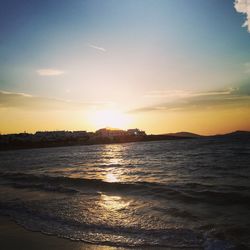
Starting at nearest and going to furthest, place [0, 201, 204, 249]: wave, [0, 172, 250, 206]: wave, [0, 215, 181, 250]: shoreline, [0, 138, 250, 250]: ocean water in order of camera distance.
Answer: [0, 215, 181, 250]: shoreline, [0, 201, 204, 249]: wave, [0, 138, 250, 250]: ocean water, [0, 172, 250, 206]: wave

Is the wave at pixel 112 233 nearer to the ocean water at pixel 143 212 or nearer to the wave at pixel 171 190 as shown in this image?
the ocean water at pixel 143 212

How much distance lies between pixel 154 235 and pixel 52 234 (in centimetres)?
302

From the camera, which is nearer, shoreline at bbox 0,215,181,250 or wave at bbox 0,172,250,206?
shoreline at bbox 0,215,181,250

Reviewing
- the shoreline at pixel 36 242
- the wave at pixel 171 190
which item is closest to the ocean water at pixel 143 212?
the wave at pixel 171 190

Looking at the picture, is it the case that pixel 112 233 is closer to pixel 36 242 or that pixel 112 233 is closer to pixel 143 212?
pixel 36 242

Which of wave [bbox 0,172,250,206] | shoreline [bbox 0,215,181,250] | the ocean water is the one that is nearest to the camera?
shoreline [bbox 0,215,181,250]

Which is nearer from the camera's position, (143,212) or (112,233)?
(112,233)

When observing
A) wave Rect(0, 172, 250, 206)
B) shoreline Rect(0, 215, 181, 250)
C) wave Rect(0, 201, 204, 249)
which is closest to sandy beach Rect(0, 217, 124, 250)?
shoreline Rect(0, 215, 181, 250)

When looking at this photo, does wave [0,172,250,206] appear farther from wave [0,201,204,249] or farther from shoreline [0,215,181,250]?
shoreline [0,215,181,250]

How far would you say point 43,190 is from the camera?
18.2 metres

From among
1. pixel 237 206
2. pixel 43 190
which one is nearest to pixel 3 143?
pixel 43 190

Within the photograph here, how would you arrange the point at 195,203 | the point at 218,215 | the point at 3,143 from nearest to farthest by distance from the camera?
the point at 218,215, the point at 195,203, the point at 3,143

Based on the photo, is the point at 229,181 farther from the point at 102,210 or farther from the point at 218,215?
the point at 102,210

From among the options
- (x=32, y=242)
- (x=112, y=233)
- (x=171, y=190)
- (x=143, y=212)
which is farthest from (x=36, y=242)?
(x=171, y=190)
